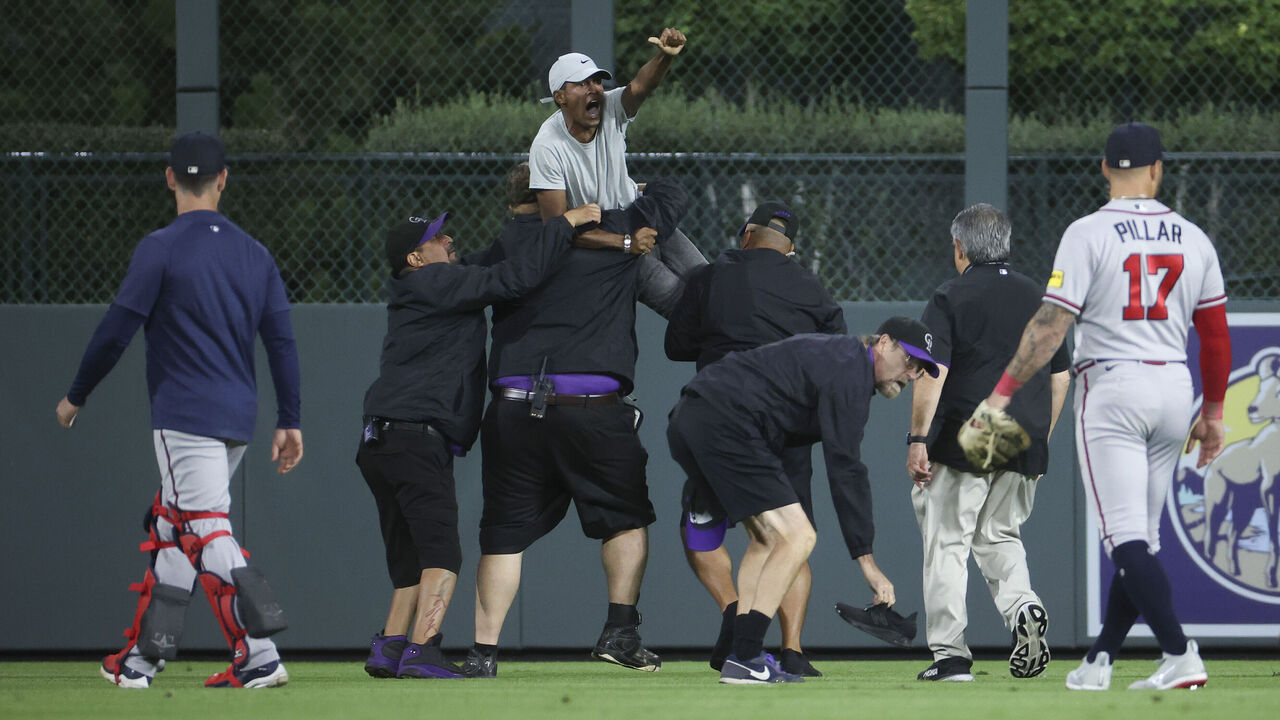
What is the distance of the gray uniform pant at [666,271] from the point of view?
7.09 meters

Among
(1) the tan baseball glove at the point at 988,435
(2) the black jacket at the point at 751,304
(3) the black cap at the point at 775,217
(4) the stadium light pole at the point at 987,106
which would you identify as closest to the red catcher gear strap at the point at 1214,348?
(1) the tan baseball glove at the point at 988,435

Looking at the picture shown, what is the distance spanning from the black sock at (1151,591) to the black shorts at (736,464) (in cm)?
123

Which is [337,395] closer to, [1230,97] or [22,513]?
[22,513]

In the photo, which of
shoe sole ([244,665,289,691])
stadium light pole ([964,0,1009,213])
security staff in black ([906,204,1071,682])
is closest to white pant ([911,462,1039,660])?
security staff in black ([906,204,1071,682])

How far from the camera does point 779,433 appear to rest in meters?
6.05

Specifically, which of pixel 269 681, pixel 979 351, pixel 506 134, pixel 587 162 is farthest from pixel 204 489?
pixel 506 134

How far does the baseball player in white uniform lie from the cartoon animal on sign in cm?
302

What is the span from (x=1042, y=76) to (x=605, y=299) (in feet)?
17.5

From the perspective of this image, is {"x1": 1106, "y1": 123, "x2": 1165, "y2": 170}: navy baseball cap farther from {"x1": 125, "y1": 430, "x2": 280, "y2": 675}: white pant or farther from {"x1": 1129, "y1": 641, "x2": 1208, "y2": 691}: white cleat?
{"x1": 125, "y1": 430, "x2": 280, "y2": 675}: white pant

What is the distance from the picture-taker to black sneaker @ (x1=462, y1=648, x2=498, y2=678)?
6609 mm

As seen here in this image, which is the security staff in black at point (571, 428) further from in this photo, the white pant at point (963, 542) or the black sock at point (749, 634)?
the white pant at point (963, 542)

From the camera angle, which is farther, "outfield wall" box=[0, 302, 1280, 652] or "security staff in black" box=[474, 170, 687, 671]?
"outfield wall" box=[0, 302, 1280, 652]

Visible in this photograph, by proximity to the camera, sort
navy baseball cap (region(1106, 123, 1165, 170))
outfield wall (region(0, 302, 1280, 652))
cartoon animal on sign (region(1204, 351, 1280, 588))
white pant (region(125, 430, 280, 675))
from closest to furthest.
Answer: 1. white pant (region(125, 430, 280, 675))
2. navy baseball cap (region(1106, 123, 1165, 170))
3. cartoon animal on sign (region(1204, 351, 1280, 588))
4. outfield wall (region(0, 302, 1280, 652))

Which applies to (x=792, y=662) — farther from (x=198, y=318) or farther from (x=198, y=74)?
(x=198, y=74)
